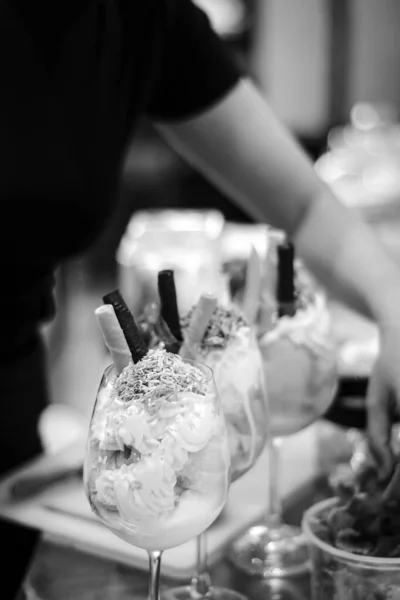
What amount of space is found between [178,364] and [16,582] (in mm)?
881

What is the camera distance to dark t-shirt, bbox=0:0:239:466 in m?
1.57

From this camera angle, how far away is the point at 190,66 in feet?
5.70

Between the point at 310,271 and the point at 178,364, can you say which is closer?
the point at 178,364

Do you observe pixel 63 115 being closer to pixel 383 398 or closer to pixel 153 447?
pixel 383 398

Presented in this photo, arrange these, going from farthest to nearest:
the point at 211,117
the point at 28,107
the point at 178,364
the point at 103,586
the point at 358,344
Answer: the point at 358,344 < the point at 211,117 < the point at 28,107 < the point at 103,586 < the point at 178,364

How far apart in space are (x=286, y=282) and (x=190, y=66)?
2.21ft

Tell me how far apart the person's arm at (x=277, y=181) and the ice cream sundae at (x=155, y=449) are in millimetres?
719

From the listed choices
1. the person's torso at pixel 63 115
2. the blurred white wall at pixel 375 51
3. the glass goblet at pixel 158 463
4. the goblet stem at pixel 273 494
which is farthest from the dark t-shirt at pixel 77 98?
the blurred white wall at pixel 375 51

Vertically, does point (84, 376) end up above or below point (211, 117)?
below

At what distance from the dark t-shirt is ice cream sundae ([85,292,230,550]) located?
72 cm

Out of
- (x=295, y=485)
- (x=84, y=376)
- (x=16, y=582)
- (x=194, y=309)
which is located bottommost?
(x=84, y=376)

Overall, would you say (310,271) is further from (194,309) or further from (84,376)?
(84,376)

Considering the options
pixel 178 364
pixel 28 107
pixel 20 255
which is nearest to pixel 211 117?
pixel 28 107

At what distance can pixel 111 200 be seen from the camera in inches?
69.3
